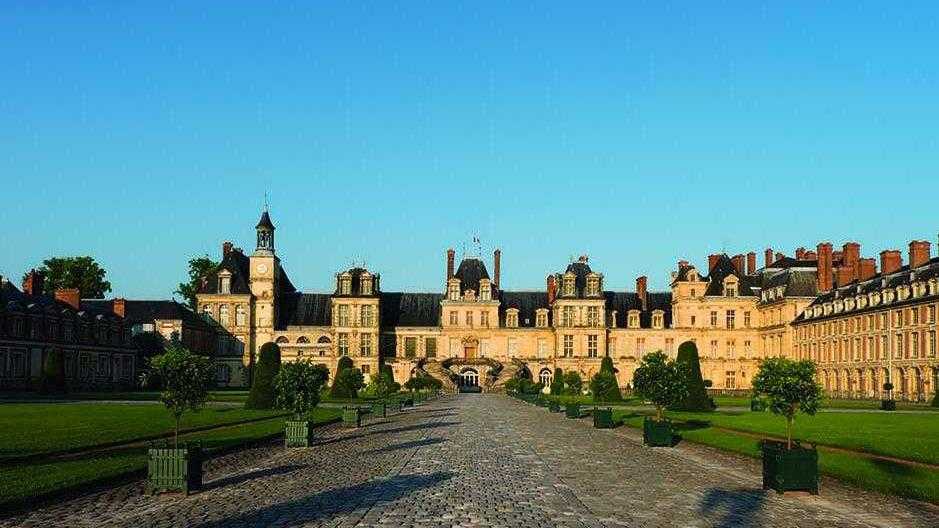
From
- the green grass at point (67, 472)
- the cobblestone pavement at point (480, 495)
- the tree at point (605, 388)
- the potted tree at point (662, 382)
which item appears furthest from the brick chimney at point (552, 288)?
the green grass at point (67, 472)

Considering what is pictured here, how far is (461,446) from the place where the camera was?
26.9 m

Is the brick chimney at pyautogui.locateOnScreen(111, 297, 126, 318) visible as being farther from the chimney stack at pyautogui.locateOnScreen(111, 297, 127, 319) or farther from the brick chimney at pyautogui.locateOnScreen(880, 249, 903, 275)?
the brick chimney at pyautogui.locateOnScreen(880, 249, 903, 275)

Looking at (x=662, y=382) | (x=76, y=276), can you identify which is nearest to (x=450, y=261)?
(x=76, y=276)

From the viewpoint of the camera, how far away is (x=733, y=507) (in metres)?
15.9

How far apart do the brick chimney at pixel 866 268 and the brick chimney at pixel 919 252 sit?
25.9 feet

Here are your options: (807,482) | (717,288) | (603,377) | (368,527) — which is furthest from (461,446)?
(717,288)

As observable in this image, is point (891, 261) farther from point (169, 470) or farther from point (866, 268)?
point (169, 470)

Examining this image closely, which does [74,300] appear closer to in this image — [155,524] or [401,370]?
[401,370]

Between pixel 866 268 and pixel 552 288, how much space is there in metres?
29.6

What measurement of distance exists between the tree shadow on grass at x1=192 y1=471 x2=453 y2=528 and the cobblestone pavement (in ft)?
0.09

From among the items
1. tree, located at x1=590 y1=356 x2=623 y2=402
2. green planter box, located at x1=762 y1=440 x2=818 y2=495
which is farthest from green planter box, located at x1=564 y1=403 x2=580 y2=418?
green planter box, located at x1=762 y1=440 x2=818 y2=495

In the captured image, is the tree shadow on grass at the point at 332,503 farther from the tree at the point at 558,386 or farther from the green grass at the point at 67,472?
the tree at the point at 558,386

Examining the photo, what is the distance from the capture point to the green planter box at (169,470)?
16.9 metres

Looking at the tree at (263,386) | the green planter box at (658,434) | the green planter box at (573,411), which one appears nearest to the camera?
the green planter box at (658,434)
